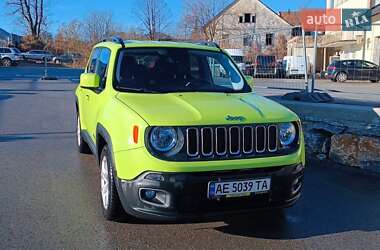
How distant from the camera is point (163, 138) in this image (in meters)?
3.76

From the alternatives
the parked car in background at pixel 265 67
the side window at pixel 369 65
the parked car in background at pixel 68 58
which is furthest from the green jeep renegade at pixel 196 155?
the parked car in background at pixel 68 58

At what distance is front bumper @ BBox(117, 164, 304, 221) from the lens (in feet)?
12.0

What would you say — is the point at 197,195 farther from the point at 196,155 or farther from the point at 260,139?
the point at 260,139

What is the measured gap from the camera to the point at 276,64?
25281mm

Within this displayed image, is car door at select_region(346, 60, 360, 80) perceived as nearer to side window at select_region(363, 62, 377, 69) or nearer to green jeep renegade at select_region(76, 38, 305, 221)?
side window at select_region(363, 62, 377, 69)

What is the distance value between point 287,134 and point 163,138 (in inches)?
46.8

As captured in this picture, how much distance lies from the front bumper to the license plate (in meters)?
0.04

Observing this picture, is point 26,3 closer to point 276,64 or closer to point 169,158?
point 276,64

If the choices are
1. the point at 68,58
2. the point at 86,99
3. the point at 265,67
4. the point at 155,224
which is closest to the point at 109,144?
the point at 155,224

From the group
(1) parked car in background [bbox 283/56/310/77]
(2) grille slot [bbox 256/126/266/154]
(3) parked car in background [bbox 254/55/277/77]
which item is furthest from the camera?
(1) parked car in background [bbox 283/56/310/77]

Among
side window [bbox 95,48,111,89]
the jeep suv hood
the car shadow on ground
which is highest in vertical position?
side window [bbox 95,48,111,89]

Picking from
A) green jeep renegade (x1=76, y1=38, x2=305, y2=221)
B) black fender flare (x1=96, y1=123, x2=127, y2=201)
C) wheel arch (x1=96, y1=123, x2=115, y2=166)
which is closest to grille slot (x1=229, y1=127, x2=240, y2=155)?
green jeep renegade (x1=76, y1=38, x2=305, y2=221)

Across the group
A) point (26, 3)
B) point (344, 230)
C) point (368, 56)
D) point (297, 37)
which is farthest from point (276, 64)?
point (26, 3)

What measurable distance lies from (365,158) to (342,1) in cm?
4033
